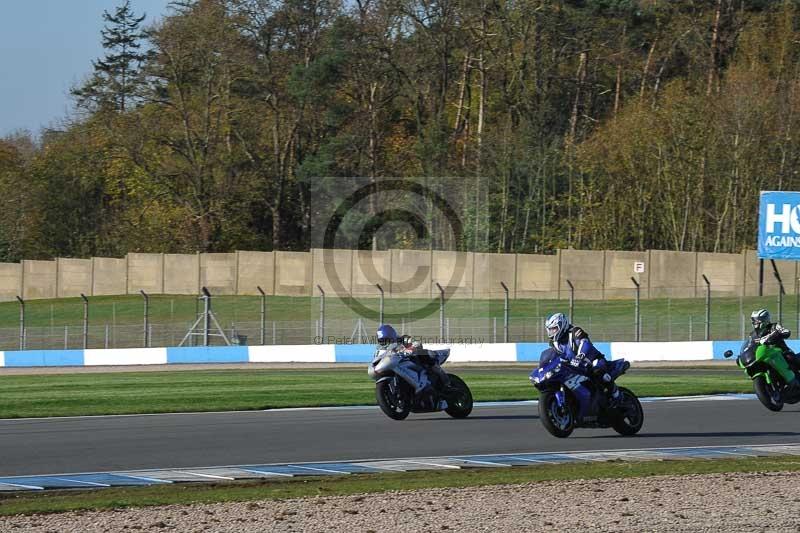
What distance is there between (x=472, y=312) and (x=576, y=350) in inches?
1251

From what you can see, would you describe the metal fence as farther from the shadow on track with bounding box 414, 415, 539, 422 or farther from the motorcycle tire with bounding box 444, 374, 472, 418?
the motorcycle tire with bounding box 444, 374, 472, 418

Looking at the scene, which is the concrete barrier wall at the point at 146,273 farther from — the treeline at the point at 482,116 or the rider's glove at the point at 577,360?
the rider's glove at the point at 577,360

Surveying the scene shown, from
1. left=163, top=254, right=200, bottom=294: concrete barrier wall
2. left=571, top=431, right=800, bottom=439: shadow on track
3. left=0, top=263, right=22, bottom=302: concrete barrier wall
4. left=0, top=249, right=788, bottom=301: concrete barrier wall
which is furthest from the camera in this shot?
left=0, top=263, right=22, bottom=302: concrete barrier wall

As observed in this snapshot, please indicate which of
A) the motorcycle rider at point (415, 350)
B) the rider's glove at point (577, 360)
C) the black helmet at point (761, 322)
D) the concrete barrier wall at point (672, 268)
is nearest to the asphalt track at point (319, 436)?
the motorcycle rider at point (415, 350)

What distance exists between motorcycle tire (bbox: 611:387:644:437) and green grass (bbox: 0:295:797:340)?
24.1 metres

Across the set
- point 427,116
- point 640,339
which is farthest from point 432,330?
point 427,116

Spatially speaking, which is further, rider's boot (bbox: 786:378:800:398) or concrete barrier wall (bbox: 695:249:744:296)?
concrete barrier wall (bbox: 695:249:744:296)

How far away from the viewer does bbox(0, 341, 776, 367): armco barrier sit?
37.8 m

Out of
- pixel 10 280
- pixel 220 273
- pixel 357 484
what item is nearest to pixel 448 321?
pixel 220 273

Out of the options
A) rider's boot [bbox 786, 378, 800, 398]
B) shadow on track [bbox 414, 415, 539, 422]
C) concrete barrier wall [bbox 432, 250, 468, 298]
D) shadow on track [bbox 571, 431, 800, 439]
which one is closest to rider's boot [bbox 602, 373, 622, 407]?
shadow on track [bbox 571, 431, 800, 439]

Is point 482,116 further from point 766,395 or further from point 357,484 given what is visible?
point 357,484

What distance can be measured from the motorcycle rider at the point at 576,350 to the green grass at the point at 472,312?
25.0 meters

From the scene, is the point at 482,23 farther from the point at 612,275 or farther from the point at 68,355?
the point at 68,355

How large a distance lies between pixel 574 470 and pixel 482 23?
53.9m
